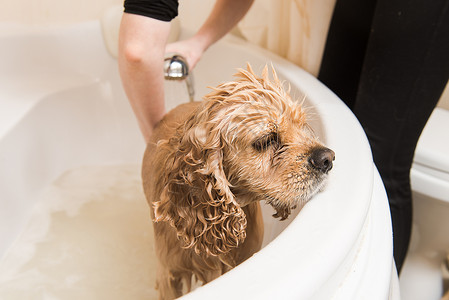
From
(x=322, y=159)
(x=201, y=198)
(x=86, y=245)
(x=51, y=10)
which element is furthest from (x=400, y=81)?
(x=51, y=10)

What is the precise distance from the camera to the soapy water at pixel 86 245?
131 cm

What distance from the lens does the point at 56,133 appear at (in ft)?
5.67

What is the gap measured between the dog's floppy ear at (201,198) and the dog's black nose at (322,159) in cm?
16

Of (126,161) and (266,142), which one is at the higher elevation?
(266,142)

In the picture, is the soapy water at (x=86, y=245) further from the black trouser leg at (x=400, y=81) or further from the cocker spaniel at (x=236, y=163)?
the black trouser leg at (x=400, y=81)

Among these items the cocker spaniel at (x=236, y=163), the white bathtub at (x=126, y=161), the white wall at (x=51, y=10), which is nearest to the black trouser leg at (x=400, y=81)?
the white bathtub at (x=126, y=161)

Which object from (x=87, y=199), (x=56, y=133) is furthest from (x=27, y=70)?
(x=87, y=199)

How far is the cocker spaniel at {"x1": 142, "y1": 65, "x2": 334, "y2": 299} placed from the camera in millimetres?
746

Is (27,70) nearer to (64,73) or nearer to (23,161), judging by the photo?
(64,73)

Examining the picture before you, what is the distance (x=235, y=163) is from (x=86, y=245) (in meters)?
0.89

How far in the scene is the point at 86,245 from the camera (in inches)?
57.3

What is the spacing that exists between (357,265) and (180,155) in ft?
1.16

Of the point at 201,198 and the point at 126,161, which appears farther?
the point at 126,161

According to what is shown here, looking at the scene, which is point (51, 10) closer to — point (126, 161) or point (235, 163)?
point (126, 161)
